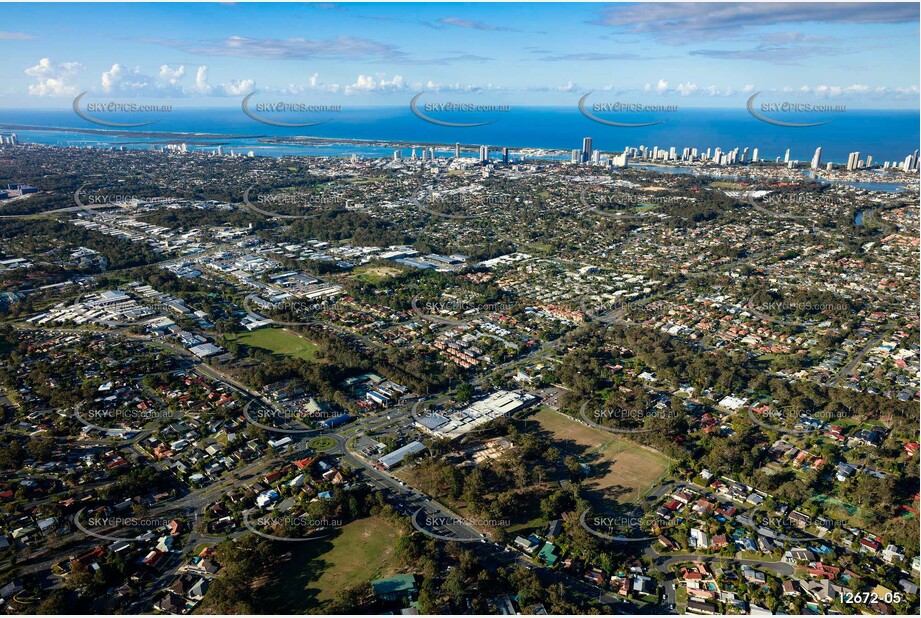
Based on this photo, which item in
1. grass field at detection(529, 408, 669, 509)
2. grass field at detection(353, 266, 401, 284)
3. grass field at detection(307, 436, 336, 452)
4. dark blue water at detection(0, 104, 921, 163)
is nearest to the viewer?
grass field at detection(529, 408, 669, 509)

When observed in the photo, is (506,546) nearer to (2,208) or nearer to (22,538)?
(22,538)

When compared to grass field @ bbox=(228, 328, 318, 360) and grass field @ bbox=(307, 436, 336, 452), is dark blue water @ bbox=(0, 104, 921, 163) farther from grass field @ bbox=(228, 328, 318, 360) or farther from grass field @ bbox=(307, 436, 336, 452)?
grass field @ bbox=(307, 436, 336, 452)

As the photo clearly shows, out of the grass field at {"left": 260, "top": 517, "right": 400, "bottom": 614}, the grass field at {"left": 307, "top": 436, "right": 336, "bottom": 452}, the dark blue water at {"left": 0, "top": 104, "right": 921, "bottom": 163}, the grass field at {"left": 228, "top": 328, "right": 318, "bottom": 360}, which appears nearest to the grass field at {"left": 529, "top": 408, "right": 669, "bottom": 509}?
the grass field at {"left": 260, "top": 517, "right": 400, "bottom": 614}

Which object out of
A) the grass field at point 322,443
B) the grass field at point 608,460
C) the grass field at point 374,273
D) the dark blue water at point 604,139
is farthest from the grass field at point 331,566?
the dark blue water at point 604,139

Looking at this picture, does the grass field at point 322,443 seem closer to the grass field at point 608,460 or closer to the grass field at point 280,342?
the grass field at point 280,342

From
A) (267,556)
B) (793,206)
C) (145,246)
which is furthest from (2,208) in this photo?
(793,206)

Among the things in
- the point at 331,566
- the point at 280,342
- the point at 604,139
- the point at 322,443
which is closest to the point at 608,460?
the point at 331,566
